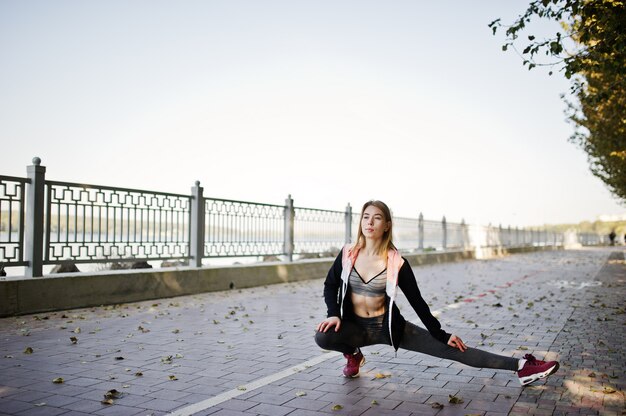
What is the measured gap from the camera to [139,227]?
10203mm

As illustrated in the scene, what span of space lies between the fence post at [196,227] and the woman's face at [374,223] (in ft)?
25.5

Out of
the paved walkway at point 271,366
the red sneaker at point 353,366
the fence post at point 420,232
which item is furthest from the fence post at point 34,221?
the fence post at point 420,232

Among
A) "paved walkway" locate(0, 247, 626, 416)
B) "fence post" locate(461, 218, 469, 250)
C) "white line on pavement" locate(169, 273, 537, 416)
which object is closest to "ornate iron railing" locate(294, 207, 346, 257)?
"paved walkway" locate(0, 247, 626, 416)

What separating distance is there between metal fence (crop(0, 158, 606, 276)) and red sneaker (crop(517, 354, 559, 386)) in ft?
24.0

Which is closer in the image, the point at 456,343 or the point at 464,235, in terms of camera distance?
the point at 456,343

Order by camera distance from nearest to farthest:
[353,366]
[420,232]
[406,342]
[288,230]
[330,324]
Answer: [330,324]
[406,342]
[353,366]
[288,230]
[420,232]

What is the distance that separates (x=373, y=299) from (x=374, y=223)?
2.05 feet

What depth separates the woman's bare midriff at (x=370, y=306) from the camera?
4.35 meters

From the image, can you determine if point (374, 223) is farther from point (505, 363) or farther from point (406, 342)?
point (505, 363)

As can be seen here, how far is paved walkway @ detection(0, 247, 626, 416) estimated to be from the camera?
394 centimetres

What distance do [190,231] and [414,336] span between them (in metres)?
8.13

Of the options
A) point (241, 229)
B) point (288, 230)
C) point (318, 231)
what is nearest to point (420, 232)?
point (318, 231)

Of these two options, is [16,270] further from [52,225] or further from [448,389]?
[448,389]

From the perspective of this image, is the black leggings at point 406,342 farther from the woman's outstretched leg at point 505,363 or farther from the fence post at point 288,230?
the fence post at point 288,230
